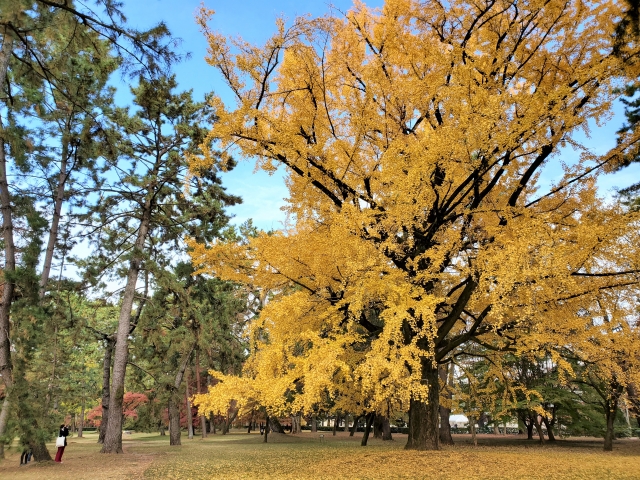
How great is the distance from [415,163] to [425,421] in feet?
20.2

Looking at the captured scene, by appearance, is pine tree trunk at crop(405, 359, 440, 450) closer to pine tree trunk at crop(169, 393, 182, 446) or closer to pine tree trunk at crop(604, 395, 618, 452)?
pine tree trunk at crop(604, 395, 618, 452)

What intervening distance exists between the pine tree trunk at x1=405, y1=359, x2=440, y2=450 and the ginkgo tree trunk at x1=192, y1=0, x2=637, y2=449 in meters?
0.04

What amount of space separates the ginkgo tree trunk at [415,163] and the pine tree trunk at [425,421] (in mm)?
37

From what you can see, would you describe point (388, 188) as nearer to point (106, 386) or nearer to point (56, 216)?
point (56, 216)

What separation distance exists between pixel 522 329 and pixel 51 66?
10846 mm

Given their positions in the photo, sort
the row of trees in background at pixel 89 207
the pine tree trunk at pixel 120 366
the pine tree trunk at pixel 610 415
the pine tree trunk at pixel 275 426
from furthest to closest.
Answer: the pine tree trunk at pixel 275 426 → the pine tree trunk at pixel 610 415 → the pine tree trunk at pixel 120 366 → the row of trees in background at pixel 89 207

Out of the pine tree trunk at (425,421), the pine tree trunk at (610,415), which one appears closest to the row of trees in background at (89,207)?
the pine tree trunk at (425,421)

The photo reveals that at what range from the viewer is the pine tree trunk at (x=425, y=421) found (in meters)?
9.36

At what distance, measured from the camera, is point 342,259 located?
7637mm

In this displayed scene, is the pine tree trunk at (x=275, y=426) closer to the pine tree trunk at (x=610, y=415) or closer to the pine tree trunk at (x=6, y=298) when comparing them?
the pine tree trunk at (x=610, y=415)

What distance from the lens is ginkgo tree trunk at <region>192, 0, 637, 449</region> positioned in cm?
703

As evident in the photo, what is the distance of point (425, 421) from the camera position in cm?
952

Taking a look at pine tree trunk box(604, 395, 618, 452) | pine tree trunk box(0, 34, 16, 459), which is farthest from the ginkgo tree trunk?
pine tree trunk box(604, 395, 618, 452)

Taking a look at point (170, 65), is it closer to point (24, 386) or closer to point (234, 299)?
point (24, 386)
